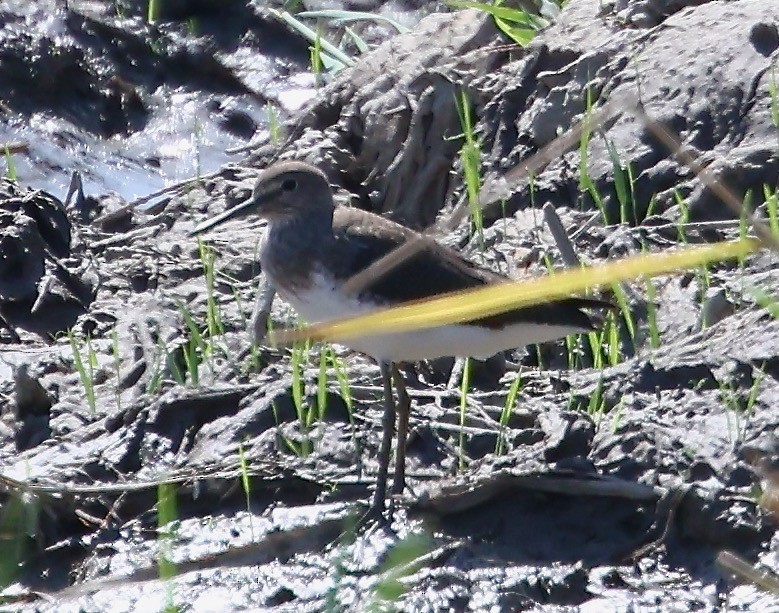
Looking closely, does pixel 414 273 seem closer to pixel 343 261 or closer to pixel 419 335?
pixel 343 261

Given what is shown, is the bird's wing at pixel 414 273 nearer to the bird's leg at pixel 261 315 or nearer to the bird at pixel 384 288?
the bird at pixel 384 288

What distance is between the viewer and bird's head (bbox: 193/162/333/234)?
17.5 feet

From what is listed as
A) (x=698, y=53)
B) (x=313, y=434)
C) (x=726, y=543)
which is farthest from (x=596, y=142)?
(x=726, y=543)

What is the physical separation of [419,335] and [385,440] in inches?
19.4

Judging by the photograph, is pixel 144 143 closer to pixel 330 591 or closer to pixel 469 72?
pixel 469 72

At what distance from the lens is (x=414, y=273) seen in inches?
201

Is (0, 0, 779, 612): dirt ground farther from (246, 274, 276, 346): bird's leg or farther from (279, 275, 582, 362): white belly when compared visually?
(279, 275, 582, 362): white belly

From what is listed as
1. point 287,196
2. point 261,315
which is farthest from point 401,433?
point 261,315

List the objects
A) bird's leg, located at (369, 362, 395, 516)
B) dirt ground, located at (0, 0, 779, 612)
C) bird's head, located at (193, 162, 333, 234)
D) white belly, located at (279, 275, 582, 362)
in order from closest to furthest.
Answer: dirt ground, located at (0, 0, 779, 612)
white belly, located at (279, 275, 582, 362)
bird's leg, located at (369, 362, 395, 516)
bird's head, located at (193, 162, 333, 234)

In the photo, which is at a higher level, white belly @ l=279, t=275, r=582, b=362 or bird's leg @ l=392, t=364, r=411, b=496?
white belly @ l=279, t=275, r=582, b=362

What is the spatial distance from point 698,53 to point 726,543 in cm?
284

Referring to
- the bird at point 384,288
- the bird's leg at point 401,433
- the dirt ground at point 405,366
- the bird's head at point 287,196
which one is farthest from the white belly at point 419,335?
the bird's head at point 287,196

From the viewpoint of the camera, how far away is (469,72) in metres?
7.40

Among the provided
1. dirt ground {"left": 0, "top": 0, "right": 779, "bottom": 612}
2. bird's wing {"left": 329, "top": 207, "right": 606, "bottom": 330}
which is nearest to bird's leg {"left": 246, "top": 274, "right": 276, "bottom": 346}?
dirt ground {"left": 0, "top": 0, "right": 779, "bottom": 612}
